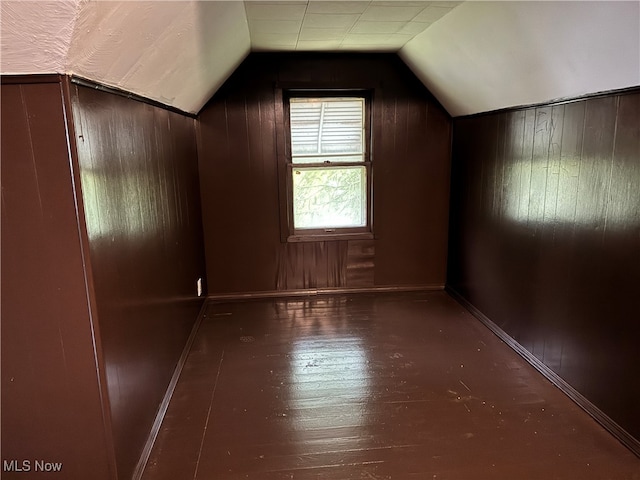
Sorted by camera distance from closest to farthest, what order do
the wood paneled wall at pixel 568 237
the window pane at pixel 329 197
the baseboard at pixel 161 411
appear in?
the baseboard at pixel 161 411, the wood paneled wall at pixel 568 237, the window pane at pixel 329 197

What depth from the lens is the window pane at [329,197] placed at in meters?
3.97

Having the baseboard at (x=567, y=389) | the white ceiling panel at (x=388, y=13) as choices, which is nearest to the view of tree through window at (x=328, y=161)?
the white ceiling panel at (x=388, y=13)

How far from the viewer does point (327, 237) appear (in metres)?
4.05

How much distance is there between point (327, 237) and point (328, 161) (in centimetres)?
66

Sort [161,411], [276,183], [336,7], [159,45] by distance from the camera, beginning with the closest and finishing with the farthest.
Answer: [159,45], [161,411], [336,7], [276,183]

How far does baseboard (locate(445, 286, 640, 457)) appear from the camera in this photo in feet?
6.62

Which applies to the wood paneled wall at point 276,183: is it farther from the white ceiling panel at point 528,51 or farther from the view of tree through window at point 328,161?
the white ceiling panel at point 528,51

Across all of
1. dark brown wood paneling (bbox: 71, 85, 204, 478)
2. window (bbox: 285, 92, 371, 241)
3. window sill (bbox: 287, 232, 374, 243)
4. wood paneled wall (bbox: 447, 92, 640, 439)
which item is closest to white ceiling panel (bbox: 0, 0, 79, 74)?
dark brown wood paneling (bbox: 71, 85, 204, 478)

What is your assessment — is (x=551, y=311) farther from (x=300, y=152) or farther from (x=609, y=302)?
(x=300, y=152)

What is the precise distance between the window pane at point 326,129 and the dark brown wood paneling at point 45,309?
262cm

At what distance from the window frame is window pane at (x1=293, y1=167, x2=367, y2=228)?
0.13 ft

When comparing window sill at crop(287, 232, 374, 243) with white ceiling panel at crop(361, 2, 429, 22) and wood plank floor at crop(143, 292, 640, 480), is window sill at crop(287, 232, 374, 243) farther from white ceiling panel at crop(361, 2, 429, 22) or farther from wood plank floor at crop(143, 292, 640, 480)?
white ceiling panel at crop(361, 2, 429, 22)

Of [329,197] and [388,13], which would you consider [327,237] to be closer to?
[329,197]

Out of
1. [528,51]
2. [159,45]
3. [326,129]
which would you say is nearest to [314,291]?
[326,129]
